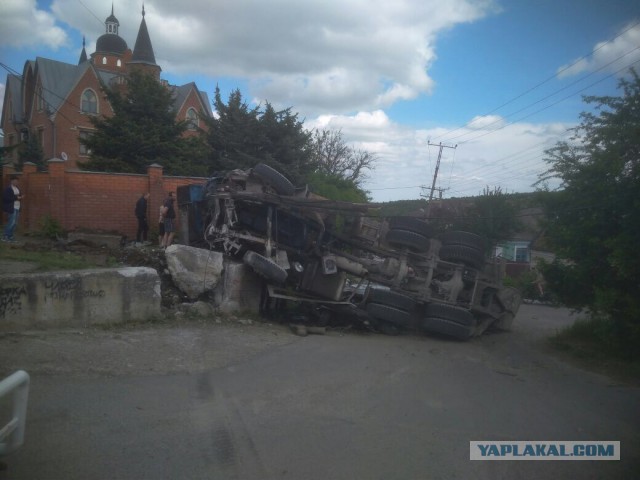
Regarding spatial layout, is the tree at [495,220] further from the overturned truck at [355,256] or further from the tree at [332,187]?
the overturned truck at [355,256]

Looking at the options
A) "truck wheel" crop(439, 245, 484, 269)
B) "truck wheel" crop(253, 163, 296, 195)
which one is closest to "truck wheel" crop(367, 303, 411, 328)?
"truck wheel" crop(439, 245, 484, 269)

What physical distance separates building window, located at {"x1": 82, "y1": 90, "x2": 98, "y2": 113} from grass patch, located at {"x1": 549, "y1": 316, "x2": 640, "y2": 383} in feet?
141

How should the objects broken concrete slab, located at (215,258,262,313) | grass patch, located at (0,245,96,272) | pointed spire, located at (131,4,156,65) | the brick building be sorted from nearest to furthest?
grass patch, located at (0,245,96,272), broken concrete slab, located at (215,258,262,313), the brick building, pointed spire, located at (131,4,156,65)

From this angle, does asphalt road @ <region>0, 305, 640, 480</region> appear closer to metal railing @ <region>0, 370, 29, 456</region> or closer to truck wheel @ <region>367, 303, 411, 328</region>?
metal railing @ <region>0, 370, 29, 456</region>

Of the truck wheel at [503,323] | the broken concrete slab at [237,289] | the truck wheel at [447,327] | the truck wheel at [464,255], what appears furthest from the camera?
the truck wheel at [503,323]

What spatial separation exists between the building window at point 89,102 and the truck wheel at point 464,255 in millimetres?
40635

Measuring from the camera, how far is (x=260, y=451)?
4.82 m

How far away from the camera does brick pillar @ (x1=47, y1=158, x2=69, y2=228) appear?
15.8 m

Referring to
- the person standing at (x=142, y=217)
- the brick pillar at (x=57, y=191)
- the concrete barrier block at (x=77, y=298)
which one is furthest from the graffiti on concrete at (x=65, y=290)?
the brick pillar at (x=57, y=191)

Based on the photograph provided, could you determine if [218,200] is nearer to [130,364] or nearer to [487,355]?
[130,364]

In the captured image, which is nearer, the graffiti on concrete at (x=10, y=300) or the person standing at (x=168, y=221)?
the graffiti on concrete at (x=10, y=300)

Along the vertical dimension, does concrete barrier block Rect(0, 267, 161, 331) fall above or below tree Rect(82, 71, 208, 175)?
below

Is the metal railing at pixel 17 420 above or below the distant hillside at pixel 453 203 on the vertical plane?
below

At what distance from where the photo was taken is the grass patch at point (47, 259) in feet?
31.9
